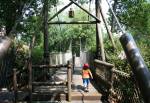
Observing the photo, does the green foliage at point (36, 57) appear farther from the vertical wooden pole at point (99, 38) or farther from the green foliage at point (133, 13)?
the green foliage at point (133, 13)

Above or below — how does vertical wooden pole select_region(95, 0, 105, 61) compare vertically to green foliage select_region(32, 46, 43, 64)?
above

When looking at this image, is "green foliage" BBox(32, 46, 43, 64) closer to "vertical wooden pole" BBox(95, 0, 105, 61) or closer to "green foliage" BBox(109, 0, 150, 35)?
"vertical wooden pole" BBox(95, 0, 105, 61)

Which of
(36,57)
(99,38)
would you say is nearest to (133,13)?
(36,57)

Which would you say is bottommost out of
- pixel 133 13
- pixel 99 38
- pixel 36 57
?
pixel 36 57

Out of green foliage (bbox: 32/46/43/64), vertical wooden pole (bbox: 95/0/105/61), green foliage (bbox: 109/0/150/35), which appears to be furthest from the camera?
green foliage (bbox: 109/0/150/35)

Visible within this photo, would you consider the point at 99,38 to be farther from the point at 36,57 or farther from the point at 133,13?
the point at 133,13

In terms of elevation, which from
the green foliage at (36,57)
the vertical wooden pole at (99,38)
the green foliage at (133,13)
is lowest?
the green foliage at (36,57)

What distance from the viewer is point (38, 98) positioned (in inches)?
520

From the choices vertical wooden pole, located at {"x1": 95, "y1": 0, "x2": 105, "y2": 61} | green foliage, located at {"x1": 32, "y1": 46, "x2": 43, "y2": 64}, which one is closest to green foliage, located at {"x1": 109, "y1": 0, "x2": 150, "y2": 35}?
green foliage, located at {"x1": 32, "y1": 46, "x2": 43, "y2": 64}

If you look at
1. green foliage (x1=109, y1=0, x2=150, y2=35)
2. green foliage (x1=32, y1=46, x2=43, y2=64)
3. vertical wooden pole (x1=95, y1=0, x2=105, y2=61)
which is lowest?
green foliage (x1=32, y1=46, x2=43, y2=64)

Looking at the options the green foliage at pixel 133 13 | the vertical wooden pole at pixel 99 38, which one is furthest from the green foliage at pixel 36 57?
the green foliage at pixel 133 13

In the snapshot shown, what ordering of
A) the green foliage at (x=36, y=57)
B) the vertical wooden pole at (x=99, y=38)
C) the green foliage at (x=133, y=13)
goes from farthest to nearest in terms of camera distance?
the green foliage at (x=133, y=13), the green foliage at (x=36, y=57), the vertical wooden pole at (x=99, y=38)

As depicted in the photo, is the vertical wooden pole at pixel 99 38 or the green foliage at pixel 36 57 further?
the green foliage at pixel 36 57

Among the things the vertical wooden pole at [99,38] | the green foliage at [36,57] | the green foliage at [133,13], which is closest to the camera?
the vertical wooden pole at [99,38]
